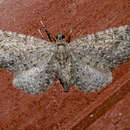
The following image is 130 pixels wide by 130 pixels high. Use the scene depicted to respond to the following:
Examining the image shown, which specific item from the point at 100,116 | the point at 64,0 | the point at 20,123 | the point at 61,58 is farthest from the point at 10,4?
the point at 100,116

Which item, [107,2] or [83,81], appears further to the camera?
[107,2]

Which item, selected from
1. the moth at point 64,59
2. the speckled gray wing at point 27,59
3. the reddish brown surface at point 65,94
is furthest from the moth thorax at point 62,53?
the reddish brown surface at point 65,94

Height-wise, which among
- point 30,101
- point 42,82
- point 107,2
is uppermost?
point 107,2

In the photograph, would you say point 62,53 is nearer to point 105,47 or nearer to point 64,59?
point 64,59

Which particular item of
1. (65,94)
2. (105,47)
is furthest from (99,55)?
(65,94)

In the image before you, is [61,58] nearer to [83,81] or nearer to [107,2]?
[83,81]

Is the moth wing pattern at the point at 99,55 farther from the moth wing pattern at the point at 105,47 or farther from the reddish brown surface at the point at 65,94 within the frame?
the reddish brown surface at the point at 65,94

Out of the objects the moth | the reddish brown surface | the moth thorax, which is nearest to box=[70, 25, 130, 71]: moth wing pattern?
the moth
